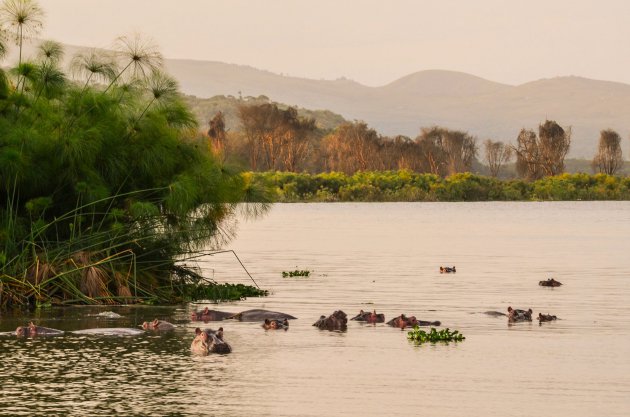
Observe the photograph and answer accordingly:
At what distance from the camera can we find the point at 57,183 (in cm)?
2608

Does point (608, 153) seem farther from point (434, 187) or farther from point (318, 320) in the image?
point (318, 320)

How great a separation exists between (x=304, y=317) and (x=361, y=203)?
95704 millimetres

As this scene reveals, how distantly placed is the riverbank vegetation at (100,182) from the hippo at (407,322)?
5.48 meters

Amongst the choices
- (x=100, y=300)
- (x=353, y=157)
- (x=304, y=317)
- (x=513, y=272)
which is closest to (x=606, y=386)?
(x=304, y=317)

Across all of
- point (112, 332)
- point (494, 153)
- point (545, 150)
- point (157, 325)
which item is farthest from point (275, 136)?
point (112, 332)

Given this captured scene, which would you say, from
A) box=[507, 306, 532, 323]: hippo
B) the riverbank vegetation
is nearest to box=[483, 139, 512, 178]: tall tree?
the riverbank vegetation

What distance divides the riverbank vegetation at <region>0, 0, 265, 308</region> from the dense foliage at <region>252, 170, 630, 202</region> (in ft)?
291

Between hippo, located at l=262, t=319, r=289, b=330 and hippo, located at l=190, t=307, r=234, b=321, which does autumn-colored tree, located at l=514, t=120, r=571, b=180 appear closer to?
hippo, located at l=190, t=307, r=234, b=321

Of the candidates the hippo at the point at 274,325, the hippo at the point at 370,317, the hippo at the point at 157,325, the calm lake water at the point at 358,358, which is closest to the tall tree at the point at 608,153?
the calm lake water at the point at 358,358

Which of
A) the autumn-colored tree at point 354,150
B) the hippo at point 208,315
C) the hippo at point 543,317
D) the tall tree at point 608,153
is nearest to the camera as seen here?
the hippo at point 208,315

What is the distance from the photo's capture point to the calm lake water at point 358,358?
15742mm

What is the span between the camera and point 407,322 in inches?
910

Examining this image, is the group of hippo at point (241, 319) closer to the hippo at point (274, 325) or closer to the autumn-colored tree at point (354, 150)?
the hippo at point (274, 325)

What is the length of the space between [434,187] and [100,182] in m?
98.4
